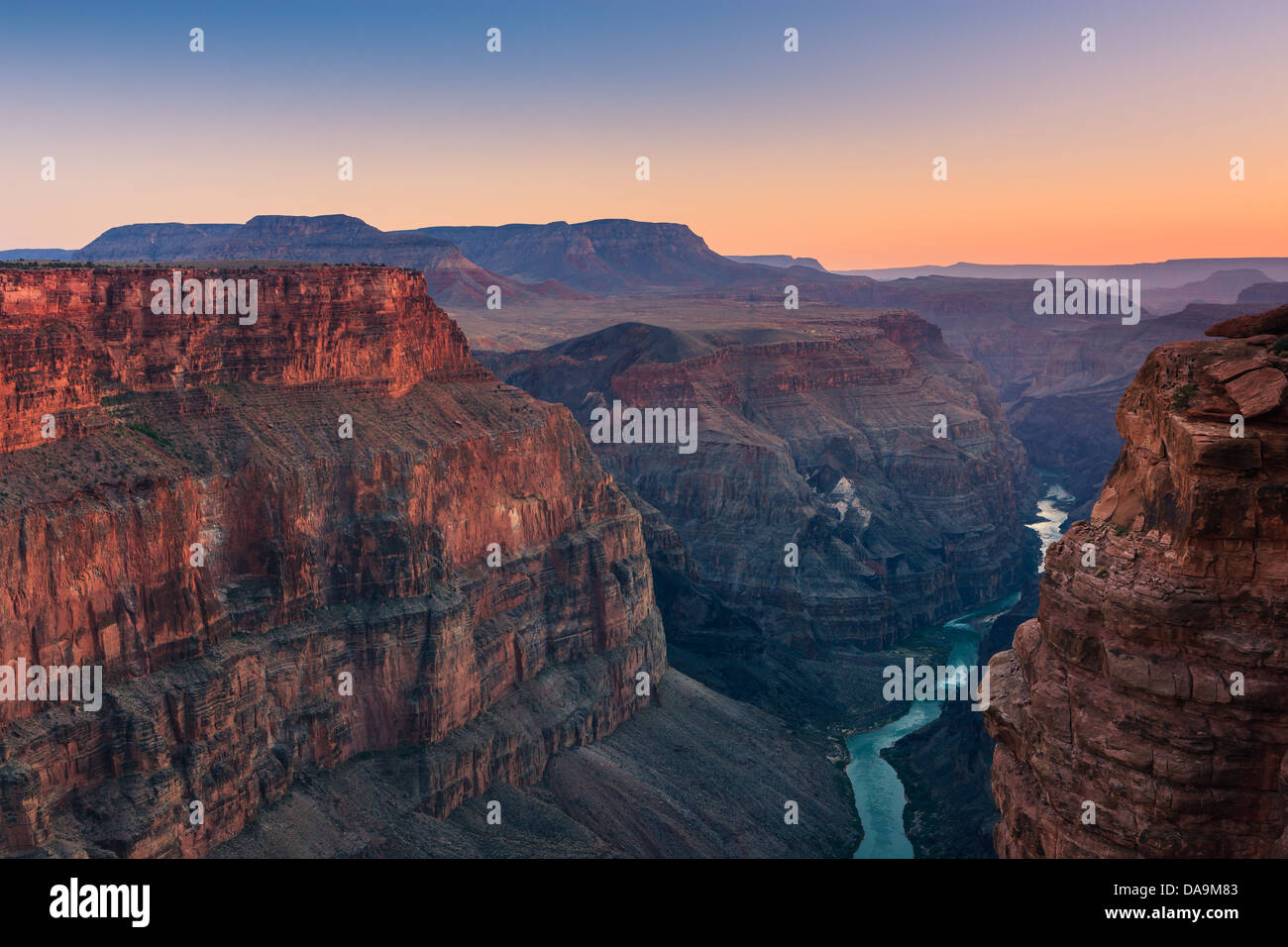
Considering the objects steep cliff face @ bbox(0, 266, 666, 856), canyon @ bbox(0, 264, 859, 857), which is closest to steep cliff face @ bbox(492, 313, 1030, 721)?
canyon @ bbox(0, 264, 859, 857)

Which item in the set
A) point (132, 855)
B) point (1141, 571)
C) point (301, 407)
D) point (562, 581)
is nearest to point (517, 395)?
point (562, 581)

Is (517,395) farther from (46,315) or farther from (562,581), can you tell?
(46,315)

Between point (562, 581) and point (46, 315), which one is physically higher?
Answer: point (46, 315)

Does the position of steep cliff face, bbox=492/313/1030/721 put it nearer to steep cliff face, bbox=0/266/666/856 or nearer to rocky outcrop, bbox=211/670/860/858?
rocky outcrop, bbox=211/670/860/858

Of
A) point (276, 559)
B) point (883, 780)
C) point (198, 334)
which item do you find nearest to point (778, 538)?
point (883, 780)

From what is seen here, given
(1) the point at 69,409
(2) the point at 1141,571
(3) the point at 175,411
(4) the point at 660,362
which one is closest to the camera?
(2) the point at 1141,571

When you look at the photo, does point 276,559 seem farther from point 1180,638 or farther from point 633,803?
point 1180,638
